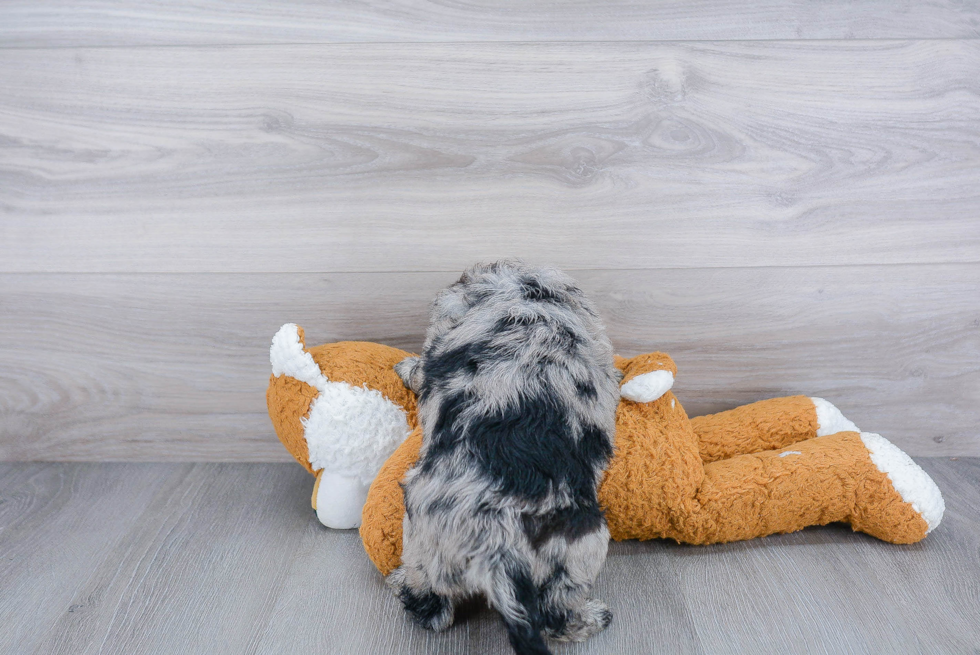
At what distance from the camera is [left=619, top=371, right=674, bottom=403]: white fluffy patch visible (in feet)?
3.35

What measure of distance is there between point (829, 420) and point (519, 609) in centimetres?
73

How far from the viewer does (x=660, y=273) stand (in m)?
1.25

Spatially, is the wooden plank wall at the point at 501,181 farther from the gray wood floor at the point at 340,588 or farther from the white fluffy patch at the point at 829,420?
the gray wood floor at the point at 340,588

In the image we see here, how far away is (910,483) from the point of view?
3.45 feet

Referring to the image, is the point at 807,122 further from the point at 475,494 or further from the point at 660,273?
the point at 475,494

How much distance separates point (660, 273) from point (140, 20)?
3.39 ft

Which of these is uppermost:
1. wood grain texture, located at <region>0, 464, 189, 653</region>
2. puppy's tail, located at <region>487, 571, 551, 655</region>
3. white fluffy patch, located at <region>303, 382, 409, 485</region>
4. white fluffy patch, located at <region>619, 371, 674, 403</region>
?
white fluffy patch, located at <region>619, 371, 674, 403</region>

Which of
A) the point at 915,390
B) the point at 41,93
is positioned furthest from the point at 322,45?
the point at 915,390

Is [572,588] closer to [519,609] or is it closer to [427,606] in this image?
[519,609]

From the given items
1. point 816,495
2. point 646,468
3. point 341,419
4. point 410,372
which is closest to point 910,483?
point 816,495

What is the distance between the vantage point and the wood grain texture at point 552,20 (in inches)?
45.6

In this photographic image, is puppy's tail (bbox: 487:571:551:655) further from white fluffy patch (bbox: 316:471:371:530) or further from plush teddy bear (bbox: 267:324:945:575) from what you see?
white fluffy patch (bbox: 316:471:371:530)

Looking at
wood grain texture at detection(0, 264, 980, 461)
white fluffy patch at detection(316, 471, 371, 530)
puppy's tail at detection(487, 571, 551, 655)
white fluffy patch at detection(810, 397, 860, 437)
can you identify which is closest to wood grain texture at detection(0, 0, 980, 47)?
wood grain texture at detection(0, 264, 980, 461)

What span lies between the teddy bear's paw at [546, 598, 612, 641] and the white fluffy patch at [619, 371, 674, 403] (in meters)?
0.30
